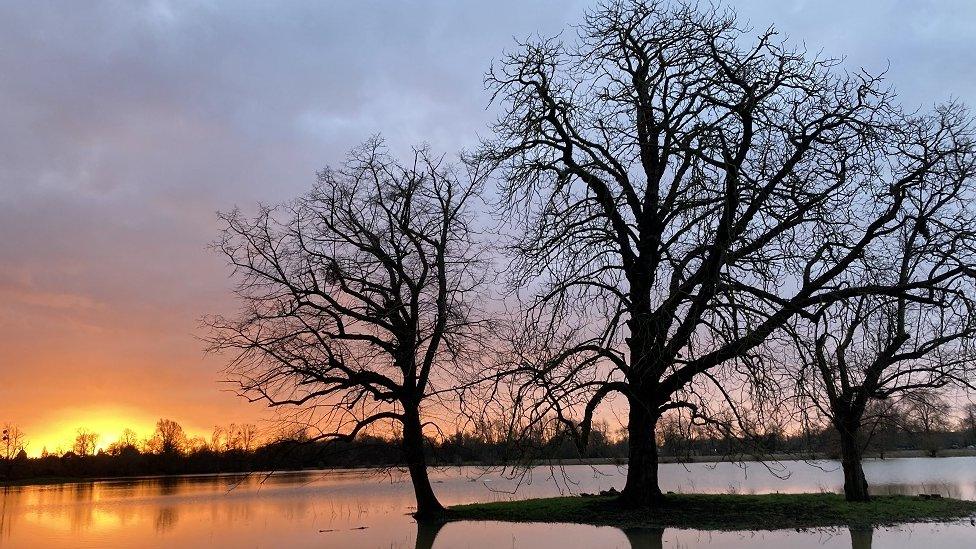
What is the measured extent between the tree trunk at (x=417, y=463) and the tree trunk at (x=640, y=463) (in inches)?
230

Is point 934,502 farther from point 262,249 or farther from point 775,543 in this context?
point 262,249

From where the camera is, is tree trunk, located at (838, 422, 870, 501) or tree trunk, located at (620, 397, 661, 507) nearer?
tree trunk, located at (620, 397, 661, 507)

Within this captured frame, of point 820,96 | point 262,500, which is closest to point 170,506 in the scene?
point 262,500

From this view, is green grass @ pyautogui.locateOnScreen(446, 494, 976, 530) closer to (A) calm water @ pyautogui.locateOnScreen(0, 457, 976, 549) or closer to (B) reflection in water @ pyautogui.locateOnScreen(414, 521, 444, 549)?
(A) calm water @ pyautogui.locateOnScreen(0, 457, 976, 549)

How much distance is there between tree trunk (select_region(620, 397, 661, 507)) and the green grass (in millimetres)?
293

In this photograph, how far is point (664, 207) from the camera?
1378cm

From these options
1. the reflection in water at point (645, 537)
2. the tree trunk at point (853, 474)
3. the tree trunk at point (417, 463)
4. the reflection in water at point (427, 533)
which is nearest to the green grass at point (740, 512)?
the reflection in water at point (645, 537)

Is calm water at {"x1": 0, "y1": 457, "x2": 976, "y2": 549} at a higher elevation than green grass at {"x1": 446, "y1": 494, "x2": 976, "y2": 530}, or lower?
lower

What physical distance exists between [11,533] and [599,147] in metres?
20.5

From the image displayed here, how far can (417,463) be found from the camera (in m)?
20.4

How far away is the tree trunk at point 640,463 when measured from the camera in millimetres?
16656

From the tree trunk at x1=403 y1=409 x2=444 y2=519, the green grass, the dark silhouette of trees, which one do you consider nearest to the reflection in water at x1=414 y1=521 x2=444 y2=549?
the tree trunk at x1=403 y1=409 x2=444 y2=519

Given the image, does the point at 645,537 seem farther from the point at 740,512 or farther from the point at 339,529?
the point at 339,529

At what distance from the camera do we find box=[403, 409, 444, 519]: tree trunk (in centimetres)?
2041
